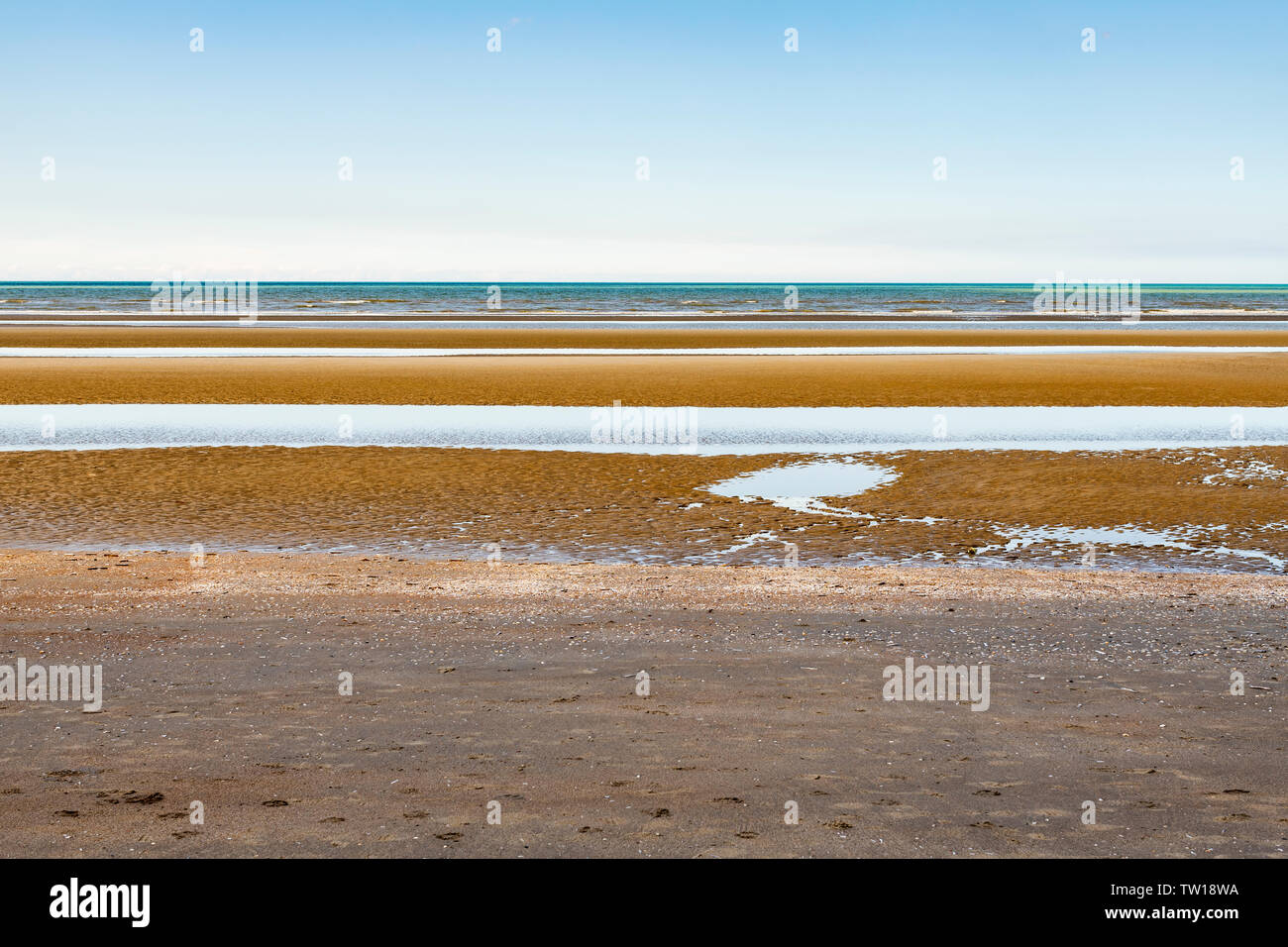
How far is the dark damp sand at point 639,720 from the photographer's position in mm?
5703

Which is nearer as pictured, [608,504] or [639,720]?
[639,720]

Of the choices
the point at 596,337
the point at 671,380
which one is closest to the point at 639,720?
the point at 671,380

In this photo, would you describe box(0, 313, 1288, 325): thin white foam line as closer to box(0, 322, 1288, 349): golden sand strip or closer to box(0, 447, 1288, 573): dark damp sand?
box(0, 322, 1288, 349): golden sand strip

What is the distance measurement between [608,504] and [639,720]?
30.4 ft

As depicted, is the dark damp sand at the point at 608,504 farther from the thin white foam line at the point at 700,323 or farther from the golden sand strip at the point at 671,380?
the thin white foam line at the point at 700,323

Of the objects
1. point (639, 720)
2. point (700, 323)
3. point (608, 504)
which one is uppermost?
point (700, 323)

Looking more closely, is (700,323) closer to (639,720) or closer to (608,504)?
(608,504)

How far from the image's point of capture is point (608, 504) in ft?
54.0

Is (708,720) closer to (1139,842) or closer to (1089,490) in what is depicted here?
(1139,842)

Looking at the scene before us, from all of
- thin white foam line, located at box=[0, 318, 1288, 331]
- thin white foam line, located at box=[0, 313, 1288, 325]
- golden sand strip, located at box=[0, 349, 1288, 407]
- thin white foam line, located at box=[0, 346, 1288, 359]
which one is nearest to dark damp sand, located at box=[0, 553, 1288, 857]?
golden sand strip, located at box=[0, 349, 1288, 407]

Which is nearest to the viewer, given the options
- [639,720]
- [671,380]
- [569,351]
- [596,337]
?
[639,720]

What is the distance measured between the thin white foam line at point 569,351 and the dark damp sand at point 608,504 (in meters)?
24.4

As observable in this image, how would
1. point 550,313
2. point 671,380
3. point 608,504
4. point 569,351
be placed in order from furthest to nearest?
point 550,313, point 569,351, point 671,380, point 608,504

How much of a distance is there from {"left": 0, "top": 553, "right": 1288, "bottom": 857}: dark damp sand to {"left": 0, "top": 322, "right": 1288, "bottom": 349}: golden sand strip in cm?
4008
